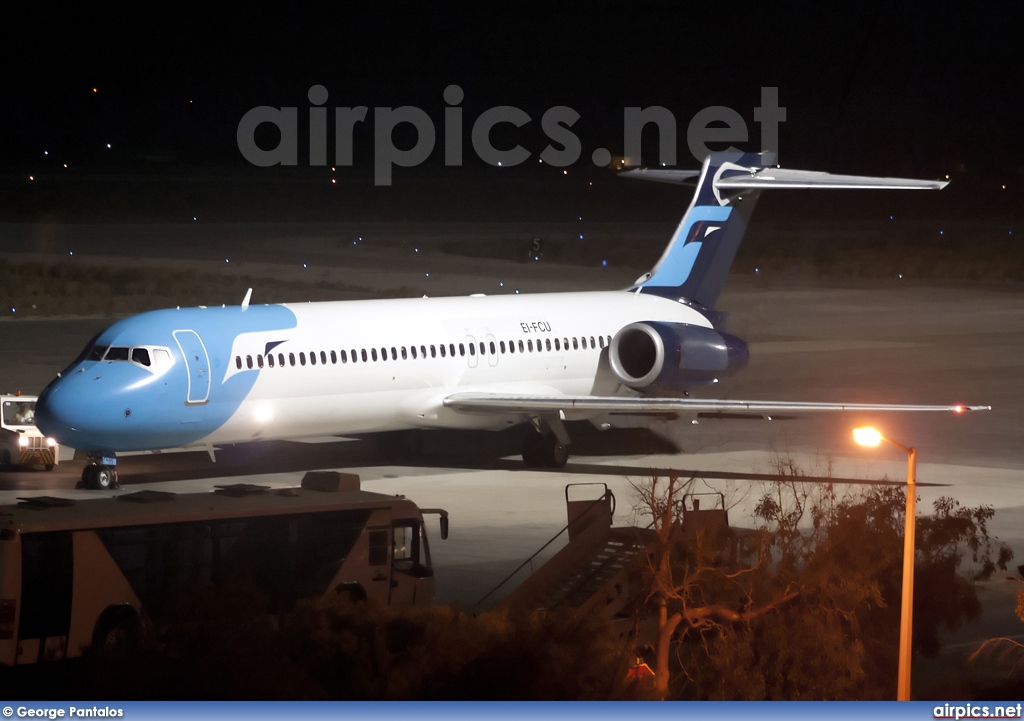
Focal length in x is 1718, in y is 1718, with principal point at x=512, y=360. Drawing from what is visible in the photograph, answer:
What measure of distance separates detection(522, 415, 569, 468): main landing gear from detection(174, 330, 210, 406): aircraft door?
642 cm

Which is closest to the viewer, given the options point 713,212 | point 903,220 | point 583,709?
point 583,709

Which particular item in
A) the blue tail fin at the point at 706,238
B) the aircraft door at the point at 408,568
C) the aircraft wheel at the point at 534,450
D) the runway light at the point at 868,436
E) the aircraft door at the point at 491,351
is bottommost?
the aircraft door at the point at 408,568

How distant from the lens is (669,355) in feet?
104

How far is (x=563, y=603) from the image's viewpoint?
19.8 meters

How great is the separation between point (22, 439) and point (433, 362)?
7.22 m

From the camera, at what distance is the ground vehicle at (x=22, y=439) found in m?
29.7

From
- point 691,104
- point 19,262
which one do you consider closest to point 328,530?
point 19,262

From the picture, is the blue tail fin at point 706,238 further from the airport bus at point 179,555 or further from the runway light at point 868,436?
the runway light at point 868,436

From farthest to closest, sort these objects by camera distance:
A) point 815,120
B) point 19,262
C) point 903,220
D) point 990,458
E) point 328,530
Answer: point 815,120 → point 903,220 → point 19,262 → point 990,458 → point 328,530

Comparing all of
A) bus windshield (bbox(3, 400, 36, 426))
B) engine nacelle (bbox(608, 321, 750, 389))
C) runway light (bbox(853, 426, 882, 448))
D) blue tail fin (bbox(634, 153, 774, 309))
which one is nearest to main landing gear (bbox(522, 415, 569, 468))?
engine nacelle (bbox(608, 321, 750, 389))

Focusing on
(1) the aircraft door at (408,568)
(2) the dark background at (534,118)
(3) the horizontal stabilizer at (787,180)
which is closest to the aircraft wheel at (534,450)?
(3) the horizontal stabilizer at (787,180)

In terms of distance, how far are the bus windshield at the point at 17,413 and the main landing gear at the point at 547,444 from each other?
880 cm

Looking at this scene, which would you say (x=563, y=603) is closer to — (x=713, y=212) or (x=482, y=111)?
(x=713, y=212)

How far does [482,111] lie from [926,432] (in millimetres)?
150555
